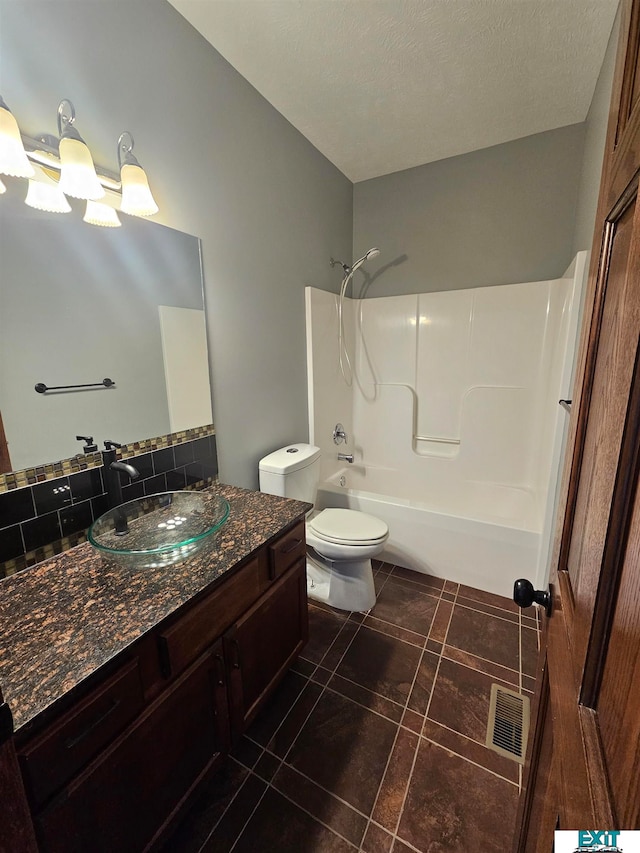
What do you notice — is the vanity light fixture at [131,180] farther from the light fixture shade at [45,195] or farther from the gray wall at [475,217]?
the gray wall at [475,217]

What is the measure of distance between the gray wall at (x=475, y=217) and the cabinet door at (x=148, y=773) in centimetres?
267

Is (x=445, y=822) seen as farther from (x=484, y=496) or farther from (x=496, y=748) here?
(x=484, y=496)

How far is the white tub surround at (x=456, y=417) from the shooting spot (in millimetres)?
2104

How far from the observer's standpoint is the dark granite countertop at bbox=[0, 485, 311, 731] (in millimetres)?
690

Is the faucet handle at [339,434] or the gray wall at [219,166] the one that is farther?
the faucet handle at [339,434]

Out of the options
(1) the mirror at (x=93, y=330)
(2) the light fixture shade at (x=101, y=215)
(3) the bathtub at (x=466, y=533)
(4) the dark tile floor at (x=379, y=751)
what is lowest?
(4) the dark tile floor at (x=379, y=751)

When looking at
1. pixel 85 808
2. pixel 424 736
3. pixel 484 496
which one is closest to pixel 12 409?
pixel 85 808

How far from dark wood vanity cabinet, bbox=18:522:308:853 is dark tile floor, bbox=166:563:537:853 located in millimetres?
197

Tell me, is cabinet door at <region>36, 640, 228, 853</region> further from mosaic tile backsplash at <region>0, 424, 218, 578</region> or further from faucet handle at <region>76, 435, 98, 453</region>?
faucet handle at <region>76, 435, 98, 453</region>

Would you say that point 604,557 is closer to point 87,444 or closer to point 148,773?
point 148,773

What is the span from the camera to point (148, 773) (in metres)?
0.88

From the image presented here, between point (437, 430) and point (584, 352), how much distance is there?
7.26 ft

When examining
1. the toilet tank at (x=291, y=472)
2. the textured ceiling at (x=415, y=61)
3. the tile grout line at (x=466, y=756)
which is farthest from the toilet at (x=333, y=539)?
the textured ceiling at (x=415, y=61)

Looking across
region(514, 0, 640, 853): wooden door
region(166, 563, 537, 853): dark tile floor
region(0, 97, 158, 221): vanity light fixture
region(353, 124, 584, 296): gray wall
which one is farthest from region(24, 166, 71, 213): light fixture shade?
region(353, 124, 584, 296): gray wall
